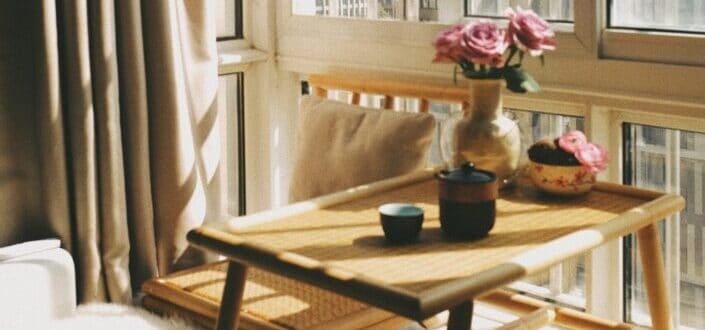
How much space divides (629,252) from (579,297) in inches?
7.7

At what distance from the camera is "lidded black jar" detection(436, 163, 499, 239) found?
1.94m

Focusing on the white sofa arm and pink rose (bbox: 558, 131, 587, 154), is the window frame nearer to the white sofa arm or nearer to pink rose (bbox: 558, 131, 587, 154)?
pink rose (bbox: 558, 131, 587, 154)

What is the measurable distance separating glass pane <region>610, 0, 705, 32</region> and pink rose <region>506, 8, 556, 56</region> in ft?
1.20

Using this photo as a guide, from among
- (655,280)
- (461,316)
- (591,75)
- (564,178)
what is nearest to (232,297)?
(461,316)

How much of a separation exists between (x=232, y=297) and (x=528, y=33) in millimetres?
805

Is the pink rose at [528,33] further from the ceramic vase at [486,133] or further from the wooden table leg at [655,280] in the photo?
the wooden table leg at [655,280]

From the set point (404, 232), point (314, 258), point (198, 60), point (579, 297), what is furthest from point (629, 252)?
point (198, 60)

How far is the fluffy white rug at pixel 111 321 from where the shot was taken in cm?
224

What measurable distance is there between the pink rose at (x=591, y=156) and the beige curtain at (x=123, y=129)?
1.02 metres

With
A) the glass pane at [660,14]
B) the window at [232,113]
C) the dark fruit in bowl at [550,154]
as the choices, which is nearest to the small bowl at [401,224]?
the dark fruit in bowl at [550,154]

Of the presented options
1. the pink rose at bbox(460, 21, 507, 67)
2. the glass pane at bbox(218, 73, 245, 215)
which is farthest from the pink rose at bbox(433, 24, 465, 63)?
the glass pane at bbox(218, 73, 245, 215)

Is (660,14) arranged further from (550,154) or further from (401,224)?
(401,224)

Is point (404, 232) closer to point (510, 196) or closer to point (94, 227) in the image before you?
point (510, 196)

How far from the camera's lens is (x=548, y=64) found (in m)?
2.54
